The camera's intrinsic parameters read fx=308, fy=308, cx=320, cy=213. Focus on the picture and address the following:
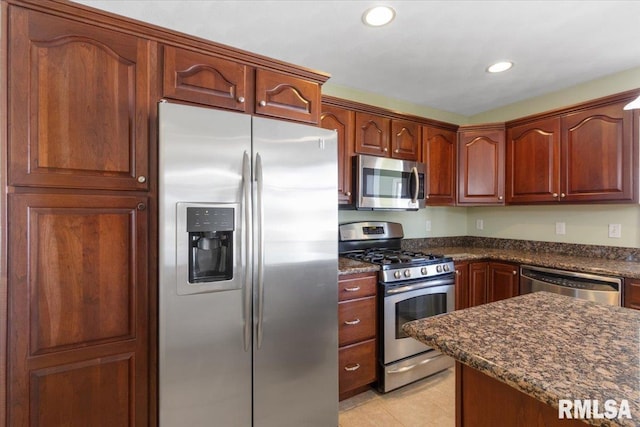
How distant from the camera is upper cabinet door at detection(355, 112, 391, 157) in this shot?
255cm

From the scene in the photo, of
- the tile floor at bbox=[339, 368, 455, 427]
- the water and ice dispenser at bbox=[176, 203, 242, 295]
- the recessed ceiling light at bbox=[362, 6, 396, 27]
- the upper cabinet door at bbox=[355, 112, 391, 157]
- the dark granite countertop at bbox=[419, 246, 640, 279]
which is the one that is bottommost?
the tile floor at bbox=[339, 368, 455, 427]

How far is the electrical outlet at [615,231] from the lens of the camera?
251 centimetres

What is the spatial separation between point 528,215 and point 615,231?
0.68 m

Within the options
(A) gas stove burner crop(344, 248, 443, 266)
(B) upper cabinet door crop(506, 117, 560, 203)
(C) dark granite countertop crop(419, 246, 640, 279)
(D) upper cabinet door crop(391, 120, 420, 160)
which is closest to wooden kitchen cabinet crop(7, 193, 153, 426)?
(A) gas stove burner crop(344, 248, 443, 266)

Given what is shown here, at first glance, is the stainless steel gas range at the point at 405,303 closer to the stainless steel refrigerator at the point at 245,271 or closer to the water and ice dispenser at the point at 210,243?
the stainless steel refrigerator at the point at 245,271

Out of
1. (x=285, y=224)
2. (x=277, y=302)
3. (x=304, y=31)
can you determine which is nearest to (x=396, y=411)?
(x=277, y=302)

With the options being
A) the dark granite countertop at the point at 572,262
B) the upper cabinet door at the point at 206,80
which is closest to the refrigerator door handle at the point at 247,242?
the upper cabinet door at the point at 206,80

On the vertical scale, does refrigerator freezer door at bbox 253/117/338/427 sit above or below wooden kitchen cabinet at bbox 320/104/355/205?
below

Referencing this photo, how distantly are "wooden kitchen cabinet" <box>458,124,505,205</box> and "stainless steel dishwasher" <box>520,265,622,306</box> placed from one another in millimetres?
807

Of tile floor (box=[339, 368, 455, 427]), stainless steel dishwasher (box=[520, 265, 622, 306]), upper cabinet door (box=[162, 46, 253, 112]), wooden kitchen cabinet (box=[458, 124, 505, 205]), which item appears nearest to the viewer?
upper cabinet door (box=[162, 46, 253, 112])

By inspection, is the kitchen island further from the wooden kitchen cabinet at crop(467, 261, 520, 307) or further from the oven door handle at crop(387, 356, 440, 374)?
the wooden kitchen cabinet at crop(467, 261, 520, 307)

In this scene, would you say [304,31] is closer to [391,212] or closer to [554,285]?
[391,212]

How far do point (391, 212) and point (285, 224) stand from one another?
177 cm

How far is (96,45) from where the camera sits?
1328 millimetres
